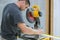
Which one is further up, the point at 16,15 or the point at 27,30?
the point at 16,15

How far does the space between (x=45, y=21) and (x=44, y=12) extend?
0.08 m

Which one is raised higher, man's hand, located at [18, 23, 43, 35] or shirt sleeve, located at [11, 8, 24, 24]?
shirt sleeve, located at [11, 8, 24, 24]

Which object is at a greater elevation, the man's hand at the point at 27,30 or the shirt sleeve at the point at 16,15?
the shirt sleeve at the point at 16,15
